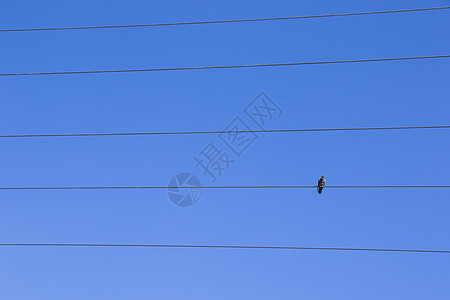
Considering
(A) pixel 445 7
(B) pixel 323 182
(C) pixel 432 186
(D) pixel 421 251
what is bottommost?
(D) pixel 421 251

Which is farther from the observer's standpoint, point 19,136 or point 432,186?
point 19,136

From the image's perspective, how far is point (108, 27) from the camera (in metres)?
15.6

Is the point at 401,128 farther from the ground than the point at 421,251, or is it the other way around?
the point at 401,128

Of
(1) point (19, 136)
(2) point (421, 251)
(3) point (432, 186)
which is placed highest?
(1) point (19, 136)

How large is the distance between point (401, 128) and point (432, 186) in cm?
187

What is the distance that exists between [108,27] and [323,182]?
866cm

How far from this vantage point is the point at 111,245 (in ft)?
52.1

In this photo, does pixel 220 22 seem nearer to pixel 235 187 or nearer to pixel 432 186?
pixel 235 187

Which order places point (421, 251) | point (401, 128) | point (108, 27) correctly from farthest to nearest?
point (108, 27), point (421, 251), point (401, 128)

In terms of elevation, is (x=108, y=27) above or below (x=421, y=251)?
above

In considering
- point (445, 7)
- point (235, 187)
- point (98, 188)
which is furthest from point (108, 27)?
point (445, 7)

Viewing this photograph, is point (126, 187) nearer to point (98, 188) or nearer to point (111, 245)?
point (98, 188)

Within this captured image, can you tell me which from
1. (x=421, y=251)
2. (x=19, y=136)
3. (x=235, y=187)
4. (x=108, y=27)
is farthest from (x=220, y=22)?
(x=421, y=251)

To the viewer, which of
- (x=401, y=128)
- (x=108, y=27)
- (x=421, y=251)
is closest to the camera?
(x=401, y=128)
